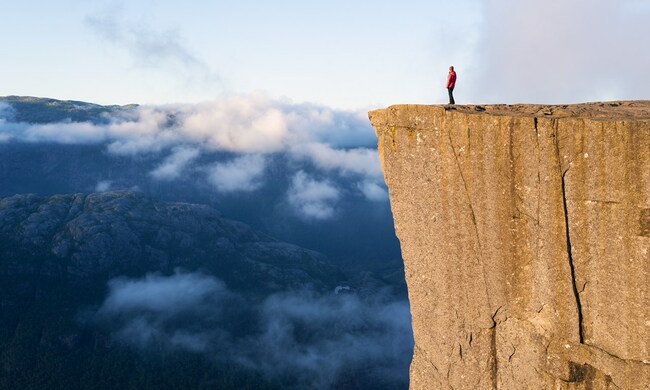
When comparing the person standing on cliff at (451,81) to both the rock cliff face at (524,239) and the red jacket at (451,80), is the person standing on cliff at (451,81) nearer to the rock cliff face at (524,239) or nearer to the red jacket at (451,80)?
the red jacket at (451,80)

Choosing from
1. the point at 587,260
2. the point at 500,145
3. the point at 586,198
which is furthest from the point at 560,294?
the point at 500,145

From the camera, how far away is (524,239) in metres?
24.7

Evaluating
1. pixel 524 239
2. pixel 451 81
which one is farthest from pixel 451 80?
pixel 524 239

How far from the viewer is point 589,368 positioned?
24.1 meters

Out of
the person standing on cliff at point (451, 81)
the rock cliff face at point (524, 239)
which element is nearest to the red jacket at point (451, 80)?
the person standing on cliff at point (451, 81)

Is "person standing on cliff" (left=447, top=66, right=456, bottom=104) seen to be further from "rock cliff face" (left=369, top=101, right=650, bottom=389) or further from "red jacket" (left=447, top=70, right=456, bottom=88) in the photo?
"rock cliff face" (left=369, top=101, right=650, bottom=389)

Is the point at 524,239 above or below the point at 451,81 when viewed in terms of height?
below

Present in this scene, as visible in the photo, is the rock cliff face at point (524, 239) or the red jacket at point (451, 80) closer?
the rock cliff face at point (524, 239)

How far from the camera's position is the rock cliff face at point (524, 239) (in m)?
22.3

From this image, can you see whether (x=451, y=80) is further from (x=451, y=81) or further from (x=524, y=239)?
(x=524, y=239)

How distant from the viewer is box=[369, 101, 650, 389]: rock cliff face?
2228 centimetres

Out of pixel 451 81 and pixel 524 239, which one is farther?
pixel 451 81

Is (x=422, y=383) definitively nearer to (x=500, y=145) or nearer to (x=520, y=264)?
(x=520, y=264)

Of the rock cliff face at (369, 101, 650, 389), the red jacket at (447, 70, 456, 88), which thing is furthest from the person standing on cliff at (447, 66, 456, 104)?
the rock cliff face at (369, 101, 650, 389)
